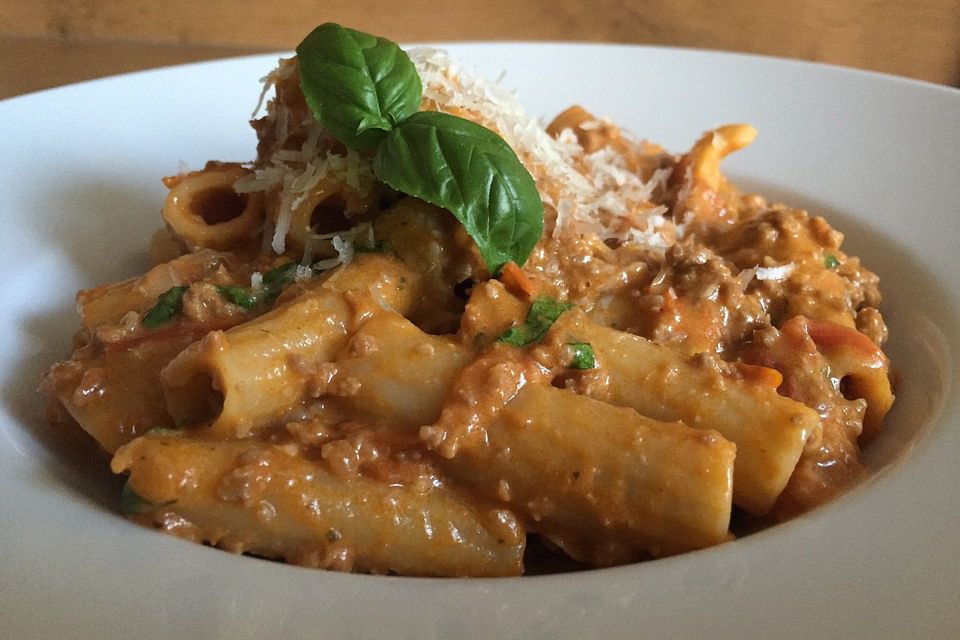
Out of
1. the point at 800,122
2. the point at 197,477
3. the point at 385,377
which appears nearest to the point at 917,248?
the point at 800,122

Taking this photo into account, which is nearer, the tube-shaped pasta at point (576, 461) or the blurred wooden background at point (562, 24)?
the tube-shaped pasta at point (576, 461)

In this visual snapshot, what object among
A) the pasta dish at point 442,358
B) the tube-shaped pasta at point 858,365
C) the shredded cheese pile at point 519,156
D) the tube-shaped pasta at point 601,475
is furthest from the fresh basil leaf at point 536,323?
the tube-shaped pasta at point 858,365

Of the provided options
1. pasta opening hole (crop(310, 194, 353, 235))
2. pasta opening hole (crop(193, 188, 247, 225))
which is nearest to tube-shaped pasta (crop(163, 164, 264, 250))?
pasta opening hole (crop(193, 188, 247, 225))

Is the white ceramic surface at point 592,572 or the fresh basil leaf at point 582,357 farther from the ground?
the fresh basil leaf at point 582,357

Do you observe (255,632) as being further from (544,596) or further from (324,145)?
(324,145)

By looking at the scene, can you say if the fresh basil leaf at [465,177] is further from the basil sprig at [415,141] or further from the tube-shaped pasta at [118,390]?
the tube-shaped pasta at [118,390]

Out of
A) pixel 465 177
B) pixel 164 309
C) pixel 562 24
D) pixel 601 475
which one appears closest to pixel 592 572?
pixel 601 475

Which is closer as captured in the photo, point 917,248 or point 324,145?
point 324,145

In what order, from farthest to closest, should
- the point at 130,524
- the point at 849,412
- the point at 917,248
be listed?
the point at 917,248 < the point at 849,412 < the point at 130,524
